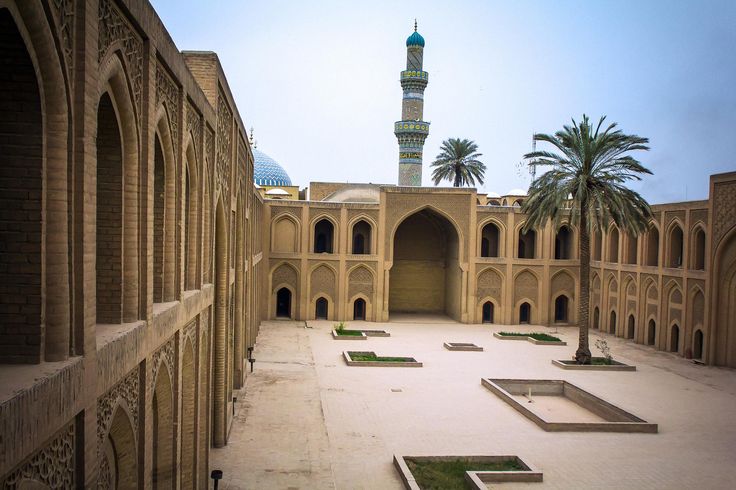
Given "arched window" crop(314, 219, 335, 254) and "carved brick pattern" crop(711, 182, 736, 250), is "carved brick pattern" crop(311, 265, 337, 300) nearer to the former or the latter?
"arched window" crop(314, 219, 335, 254)

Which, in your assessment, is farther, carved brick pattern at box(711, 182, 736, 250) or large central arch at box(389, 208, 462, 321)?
large central arch at box(389, 208, 462, 321)

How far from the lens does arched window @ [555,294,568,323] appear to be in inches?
1145

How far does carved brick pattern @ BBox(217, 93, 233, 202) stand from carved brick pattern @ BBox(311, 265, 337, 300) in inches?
631

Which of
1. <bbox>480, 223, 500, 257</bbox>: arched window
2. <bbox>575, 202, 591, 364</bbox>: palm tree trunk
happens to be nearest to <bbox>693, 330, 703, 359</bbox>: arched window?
<bbox>575, 202, 591, 364</bbox>: palm tree trunk

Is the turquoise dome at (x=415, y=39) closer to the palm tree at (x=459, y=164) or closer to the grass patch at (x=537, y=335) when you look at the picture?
the palm tree at (x=459, y=164)

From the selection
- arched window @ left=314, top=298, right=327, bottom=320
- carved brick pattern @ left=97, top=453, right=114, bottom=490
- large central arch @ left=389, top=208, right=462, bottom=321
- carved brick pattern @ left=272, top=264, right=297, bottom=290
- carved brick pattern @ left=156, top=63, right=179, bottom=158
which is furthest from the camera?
large central arch @ left=389, top=208, right=462, bottom=321

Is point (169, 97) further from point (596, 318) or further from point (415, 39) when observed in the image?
point (415, 39)

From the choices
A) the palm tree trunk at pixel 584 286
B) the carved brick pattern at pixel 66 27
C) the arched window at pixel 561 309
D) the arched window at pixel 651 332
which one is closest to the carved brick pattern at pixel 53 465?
the carved brick pattern at pixel 66 27

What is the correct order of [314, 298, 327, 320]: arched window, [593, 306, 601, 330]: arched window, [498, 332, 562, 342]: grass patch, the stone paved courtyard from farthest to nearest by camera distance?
[314, 298, 327, 320]: arched window → [593, 306, 601, 330]: arched window → [498, 332, 562, 342]: grass patch → the stone paved courtyard

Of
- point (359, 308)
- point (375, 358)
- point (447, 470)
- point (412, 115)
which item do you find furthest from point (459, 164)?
point (447, 470)

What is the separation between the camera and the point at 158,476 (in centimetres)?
674

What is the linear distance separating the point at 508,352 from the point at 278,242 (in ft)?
35.1

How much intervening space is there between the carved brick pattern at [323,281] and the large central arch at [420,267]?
3.85 meters

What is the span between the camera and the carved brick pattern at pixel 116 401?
4.43m
